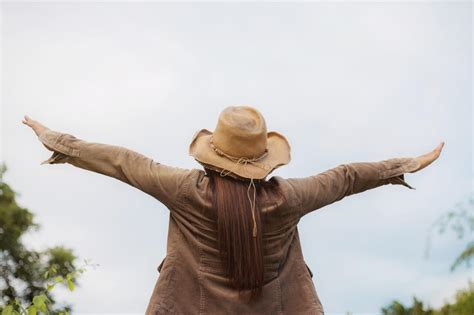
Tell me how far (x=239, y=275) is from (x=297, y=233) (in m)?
0.43

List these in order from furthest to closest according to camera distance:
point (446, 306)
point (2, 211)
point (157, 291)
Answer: point (2, 211) → point (446, 306) → point (157, 291)

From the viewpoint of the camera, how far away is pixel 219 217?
11.6 feet

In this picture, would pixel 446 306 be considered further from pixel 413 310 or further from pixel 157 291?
pixel 157 291

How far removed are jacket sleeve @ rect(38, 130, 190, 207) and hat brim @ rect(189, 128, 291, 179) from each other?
0.14 meters

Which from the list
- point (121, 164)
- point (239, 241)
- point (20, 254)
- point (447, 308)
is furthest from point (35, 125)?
point (20, 254)

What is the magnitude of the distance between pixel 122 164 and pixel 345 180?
108 centimetres

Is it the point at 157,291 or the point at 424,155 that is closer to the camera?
the point at 157,291

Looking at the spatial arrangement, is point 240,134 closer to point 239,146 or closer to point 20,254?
point 239,146

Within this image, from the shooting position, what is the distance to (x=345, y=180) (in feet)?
12.6

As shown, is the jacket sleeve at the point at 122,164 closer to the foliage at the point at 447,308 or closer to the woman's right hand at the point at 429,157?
the woman's right hand at the point at 429,157

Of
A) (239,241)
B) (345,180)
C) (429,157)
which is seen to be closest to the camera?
(239,241)

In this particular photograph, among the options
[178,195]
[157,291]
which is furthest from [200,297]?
[178,195]

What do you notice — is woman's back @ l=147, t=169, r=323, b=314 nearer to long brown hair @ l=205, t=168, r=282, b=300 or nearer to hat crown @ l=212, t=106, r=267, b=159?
long brown hair @ l=205, t=168, r=282, b=300

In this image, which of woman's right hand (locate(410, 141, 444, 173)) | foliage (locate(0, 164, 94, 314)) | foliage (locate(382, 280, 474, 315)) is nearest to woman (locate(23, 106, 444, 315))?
woman's right hand (locate(410, 141, 444, 173))
